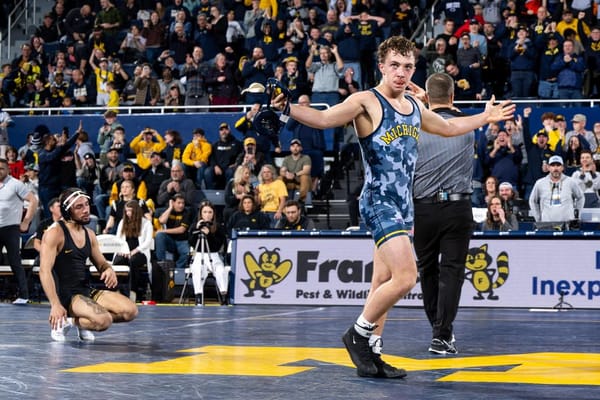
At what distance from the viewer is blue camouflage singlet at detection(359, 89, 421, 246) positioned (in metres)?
6.70

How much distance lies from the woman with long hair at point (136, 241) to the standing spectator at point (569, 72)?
7.70 meters

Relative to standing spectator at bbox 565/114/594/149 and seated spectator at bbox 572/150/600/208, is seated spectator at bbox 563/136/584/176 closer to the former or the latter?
standing spectator at bbox 565/114/594/149

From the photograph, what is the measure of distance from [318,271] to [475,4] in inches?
347

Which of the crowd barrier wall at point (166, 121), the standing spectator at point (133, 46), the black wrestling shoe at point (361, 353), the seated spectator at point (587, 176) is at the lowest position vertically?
the black wrestling shoe at point (361, 353)

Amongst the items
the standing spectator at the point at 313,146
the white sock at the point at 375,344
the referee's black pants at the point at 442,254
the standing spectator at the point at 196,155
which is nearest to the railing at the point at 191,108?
the standing spectator at the point at 313,146

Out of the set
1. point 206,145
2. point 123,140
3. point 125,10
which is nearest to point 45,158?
point 123,140

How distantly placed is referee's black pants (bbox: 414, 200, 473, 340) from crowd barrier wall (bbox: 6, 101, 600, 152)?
35.3 feet

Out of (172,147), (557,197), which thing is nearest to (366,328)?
(557,197)

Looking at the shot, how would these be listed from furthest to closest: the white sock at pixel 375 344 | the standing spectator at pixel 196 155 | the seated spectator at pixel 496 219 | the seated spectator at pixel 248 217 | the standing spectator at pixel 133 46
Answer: the standing spectator at pixel 133 46, the standing spectator at pixel 196 155, the seated spectator at pixel 248 217, the seated spectator at pixel 496 219, the white sock at pixel 375 344

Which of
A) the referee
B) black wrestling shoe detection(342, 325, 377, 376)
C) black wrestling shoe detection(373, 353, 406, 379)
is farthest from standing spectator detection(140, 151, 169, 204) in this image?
black wrestling shoe detection(373, 353, 406, 379)

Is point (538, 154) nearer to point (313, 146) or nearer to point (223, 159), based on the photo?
point (313, 146)

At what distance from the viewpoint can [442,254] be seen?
829 cm

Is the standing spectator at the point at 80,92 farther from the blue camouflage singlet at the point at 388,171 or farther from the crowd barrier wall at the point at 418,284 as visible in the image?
the blue camouflage singlet at the point at 388,171

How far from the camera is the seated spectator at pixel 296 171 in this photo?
1789 centimetres
